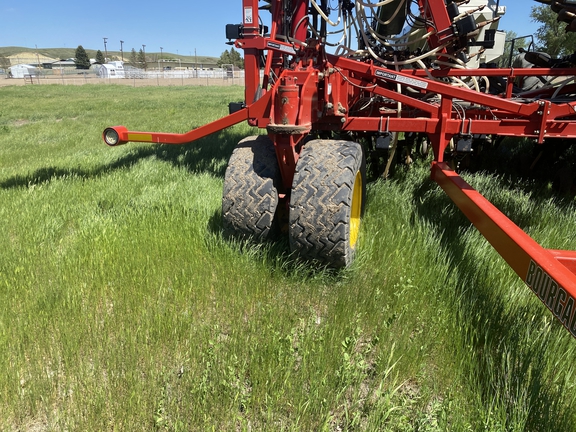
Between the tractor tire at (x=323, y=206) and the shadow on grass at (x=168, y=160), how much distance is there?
2.99m

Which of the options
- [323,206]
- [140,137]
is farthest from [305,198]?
[140,137]

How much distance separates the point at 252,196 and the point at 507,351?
67.5 inches

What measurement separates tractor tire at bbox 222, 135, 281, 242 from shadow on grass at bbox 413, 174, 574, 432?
Answer: 126cm

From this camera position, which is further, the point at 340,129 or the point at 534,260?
the point at 340,129

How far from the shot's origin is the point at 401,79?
359 centimetres

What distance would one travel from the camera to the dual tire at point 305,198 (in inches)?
102

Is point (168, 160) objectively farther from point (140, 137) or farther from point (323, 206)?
point (323, 206)

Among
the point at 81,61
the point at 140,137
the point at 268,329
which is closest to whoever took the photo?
the point at 268,329

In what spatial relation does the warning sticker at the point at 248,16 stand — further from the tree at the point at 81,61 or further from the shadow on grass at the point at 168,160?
the tree at the point at 81,61

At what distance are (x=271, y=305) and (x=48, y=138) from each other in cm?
864

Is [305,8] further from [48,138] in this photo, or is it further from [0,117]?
[0,117]

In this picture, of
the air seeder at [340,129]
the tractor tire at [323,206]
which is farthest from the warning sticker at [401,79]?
the tractor tire at [323,206]

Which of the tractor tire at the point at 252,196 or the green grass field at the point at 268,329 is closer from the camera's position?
the green grass field at the point at 268,329

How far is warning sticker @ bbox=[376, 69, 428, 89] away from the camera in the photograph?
139 inches
